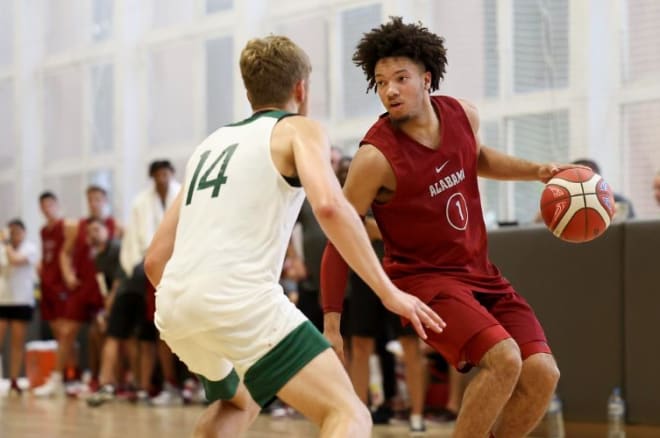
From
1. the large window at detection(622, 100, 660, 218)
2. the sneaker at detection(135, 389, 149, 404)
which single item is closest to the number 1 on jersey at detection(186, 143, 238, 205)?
the large window at detection(622, 100, 660, 218)

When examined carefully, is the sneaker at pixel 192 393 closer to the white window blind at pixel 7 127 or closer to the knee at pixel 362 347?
the knee at pixel 362 347

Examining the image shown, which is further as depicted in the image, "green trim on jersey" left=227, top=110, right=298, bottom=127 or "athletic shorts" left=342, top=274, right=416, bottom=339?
"athletic shorts" left=342, top=274, right=416, bottom=339

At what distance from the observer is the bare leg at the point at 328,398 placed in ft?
10.5

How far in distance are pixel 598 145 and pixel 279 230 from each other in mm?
5914

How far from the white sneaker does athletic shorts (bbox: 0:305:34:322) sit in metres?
0.73

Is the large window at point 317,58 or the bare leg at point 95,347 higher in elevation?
the large window at point 317,58

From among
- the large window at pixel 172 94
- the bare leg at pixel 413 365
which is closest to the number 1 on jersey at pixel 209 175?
the bare leg at pixel 413 365

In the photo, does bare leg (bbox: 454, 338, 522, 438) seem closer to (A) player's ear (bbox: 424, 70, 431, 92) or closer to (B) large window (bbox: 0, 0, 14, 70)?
(A) player's ear (bbox: 424, 70, 431, 92)

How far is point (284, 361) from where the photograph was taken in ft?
10.9

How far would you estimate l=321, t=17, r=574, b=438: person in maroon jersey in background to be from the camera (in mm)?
4309

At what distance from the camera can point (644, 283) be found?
21.7 ft

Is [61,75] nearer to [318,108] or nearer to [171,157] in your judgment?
[171,157]

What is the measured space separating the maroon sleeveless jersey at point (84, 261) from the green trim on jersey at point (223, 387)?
815 cm

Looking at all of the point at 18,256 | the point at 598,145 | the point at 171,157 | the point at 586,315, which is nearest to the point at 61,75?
the point at 171,157
